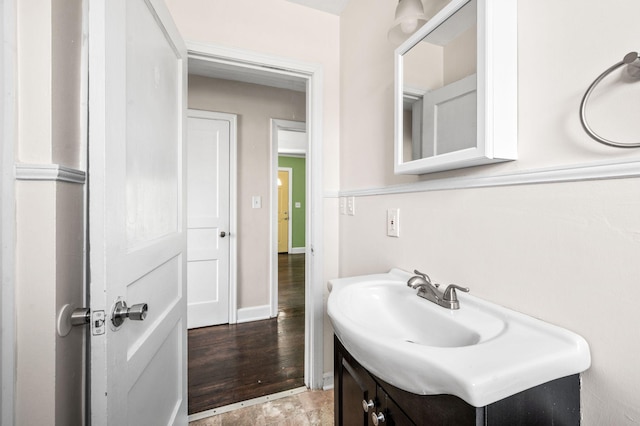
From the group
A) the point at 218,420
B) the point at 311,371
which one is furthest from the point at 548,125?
the point at 218,420

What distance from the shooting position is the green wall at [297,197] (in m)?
6.87

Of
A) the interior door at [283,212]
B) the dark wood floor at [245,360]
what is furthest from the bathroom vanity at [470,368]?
the interior door at [283,212]

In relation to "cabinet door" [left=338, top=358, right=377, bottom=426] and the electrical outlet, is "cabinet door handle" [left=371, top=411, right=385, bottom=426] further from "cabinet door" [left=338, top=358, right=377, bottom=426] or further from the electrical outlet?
the electrical outlet

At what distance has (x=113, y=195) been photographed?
767 mm

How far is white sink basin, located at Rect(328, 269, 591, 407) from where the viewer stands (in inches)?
20.1

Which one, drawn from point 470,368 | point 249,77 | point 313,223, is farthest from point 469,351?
point 249,77

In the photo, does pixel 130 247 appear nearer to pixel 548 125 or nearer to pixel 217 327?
pixel 548 125

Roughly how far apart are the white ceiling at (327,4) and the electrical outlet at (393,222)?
1337mm

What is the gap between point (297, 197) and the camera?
7.03 m

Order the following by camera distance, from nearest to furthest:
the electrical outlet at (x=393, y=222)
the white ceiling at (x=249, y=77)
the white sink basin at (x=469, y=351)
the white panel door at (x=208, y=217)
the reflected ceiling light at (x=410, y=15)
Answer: the white sink basin at (x=469, y=351) < the reflected ceiling light at (x=410, y=15) < the electrical outlet at (x=393, y=222) < the white ceiling at (x=249, y=77) < the white panel door at (x=208, y=217)

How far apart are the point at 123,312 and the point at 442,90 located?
1.17 meters

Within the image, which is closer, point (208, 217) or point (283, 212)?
point (208, 217)

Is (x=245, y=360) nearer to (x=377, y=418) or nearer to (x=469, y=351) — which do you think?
(x=377, y=418)

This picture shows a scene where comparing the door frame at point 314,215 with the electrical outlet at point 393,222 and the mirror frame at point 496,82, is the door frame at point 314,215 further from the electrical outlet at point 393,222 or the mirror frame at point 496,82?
the mirror frame at point 496,82
